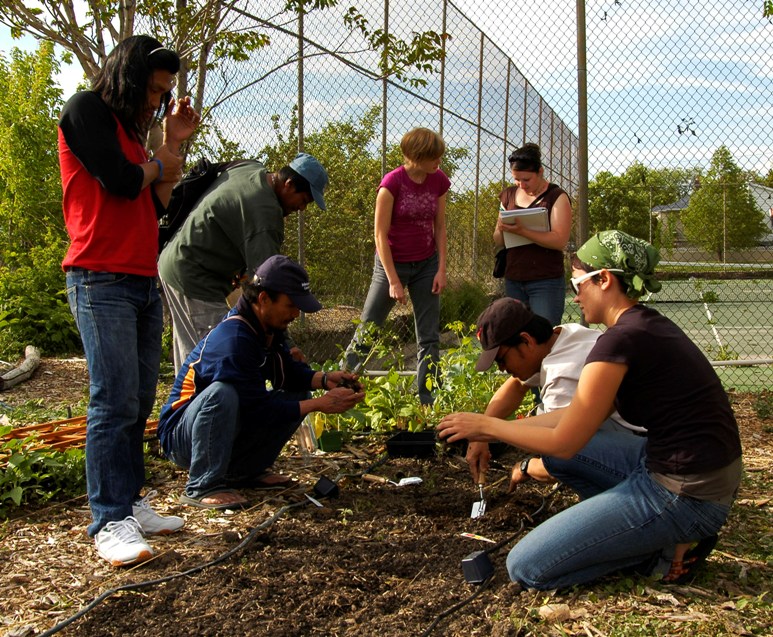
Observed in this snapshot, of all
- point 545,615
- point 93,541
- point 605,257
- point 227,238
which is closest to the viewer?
point 545,615

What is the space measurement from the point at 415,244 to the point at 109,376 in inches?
105

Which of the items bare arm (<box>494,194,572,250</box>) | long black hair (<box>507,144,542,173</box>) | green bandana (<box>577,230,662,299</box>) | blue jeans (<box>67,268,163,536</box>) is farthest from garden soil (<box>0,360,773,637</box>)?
long black hair (<box>507,144,542,173</box>)

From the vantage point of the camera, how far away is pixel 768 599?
2.68 metres

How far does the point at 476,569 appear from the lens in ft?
9.09

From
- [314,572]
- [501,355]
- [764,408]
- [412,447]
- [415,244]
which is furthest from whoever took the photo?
[764,408]

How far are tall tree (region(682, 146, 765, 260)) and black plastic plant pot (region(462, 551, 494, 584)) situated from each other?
20.9 feet

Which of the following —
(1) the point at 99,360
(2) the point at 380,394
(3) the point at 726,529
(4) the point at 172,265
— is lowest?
(3) the point at 726,529

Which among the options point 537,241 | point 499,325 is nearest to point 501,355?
point 499,325

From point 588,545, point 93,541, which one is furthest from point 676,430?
point 93,541

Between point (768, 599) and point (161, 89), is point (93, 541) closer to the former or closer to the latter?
point (161, 89)

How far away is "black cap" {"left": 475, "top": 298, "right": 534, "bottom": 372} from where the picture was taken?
3.04m

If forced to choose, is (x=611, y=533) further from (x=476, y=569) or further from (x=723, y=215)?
(x=723, y=215)

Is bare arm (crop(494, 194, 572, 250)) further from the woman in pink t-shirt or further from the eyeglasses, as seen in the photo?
the eyeglasses

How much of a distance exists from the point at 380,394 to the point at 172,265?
4.94ft
